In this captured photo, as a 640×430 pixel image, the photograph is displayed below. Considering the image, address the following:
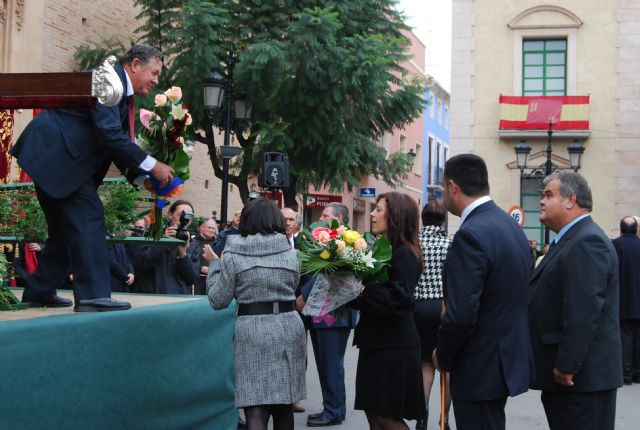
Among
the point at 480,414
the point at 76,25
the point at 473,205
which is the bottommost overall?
the point at 480,414

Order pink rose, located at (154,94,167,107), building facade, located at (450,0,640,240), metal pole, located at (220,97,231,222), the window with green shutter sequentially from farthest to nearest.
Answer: the window with green shutter → building facade, located at (450,0,640,240) → metal pole, located at (220,97,231,222) → pink rose, located at (154,94,167,107)

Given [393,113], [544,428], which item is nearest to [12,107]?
[544,428]

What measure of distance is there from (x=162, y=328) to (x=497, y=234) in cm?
250

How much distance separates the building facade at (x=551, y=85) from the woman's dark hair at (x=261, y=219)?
21127 millimetres

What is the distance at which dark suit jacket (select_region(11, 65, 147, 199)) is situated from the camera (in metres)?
5.39

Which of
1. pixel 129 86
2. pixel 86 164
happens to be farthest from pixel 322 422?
pixel 129 86

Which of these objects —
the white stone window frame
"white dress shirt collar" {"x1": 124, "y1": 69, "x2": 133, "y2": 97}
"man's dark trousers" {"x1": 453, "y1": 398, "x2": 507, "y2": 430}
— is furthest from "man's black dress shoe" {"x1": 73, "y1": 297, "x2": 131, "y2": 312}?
the white stone window frame

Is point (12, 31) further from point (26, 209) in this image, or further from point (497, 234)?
point (497, 234)

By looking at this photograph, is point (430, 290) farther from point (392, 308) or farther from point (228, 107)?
point (228, 107)

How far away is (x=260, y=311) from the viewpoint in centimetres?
603

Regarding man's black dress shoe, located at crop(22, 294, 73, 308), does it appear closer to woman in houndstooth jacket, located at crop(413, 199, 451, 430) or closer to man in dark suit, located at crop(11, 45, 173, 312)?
man in dark suit, located at crop(11, 45, 173, 312)

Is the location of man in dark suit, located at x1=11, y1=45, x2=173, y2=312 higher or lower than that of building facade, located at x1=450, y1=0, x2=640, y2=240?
lower

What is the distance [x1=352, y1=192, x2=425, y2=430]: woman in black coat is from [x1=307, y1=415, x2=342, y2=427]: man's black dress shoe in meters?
2.43

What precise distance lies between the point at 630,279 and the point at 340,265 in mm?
7535
